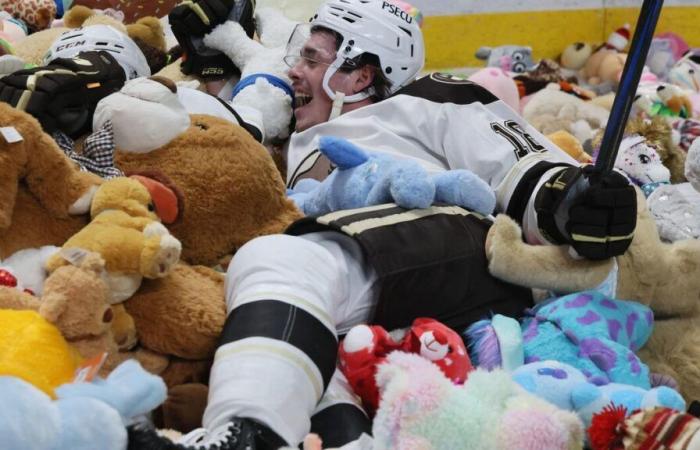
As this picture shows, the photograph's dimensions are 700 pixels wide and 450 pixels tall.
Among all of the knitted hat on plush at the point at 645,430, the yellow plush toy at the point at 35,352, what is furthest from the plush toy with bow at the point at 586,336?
the yellow plush toy at the point at 35,352

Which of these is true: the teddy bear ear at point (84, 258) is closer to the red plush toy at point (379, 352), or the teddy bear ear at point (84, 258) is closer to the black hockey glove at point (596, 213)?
the red plush toy at point (379, 352)

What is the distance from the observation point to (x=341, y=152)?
1.29m

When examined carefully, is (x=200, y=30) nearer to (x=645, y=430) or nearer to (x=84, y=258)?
(x=84, y=258)

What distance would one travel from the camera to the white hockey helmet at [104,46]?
164cm

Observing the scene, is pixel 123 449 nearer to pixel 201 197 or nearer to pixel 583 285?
pixel 201 197

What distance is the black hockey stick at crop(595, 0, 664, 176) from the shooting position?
1004 millimetres

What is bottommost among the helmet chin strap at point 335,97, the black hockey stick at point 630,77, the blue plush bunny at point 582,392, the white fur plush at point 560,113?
the white fur plush at point 560,113

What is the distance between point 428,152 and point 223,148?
542 mm

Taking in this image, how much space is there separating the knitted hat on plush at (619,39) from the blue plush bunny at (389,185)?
2.54m

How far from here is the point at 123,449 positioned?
2.32ft

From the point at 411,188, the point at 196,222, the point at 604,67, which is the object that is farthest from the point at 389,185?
the point at 604,67

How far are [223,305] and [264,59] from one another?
3.41 ft

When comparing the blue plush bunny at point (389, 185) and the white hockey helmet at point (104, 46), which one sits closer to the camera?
the blue plush bunny at point (389, 185)

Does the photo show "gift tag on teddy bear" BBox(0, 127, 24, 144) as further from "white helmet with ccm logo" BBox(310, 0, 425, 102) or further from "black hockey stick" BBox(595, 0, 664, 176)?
"white helmet with ccm logo" BBox(310, 0, 425, 102)
